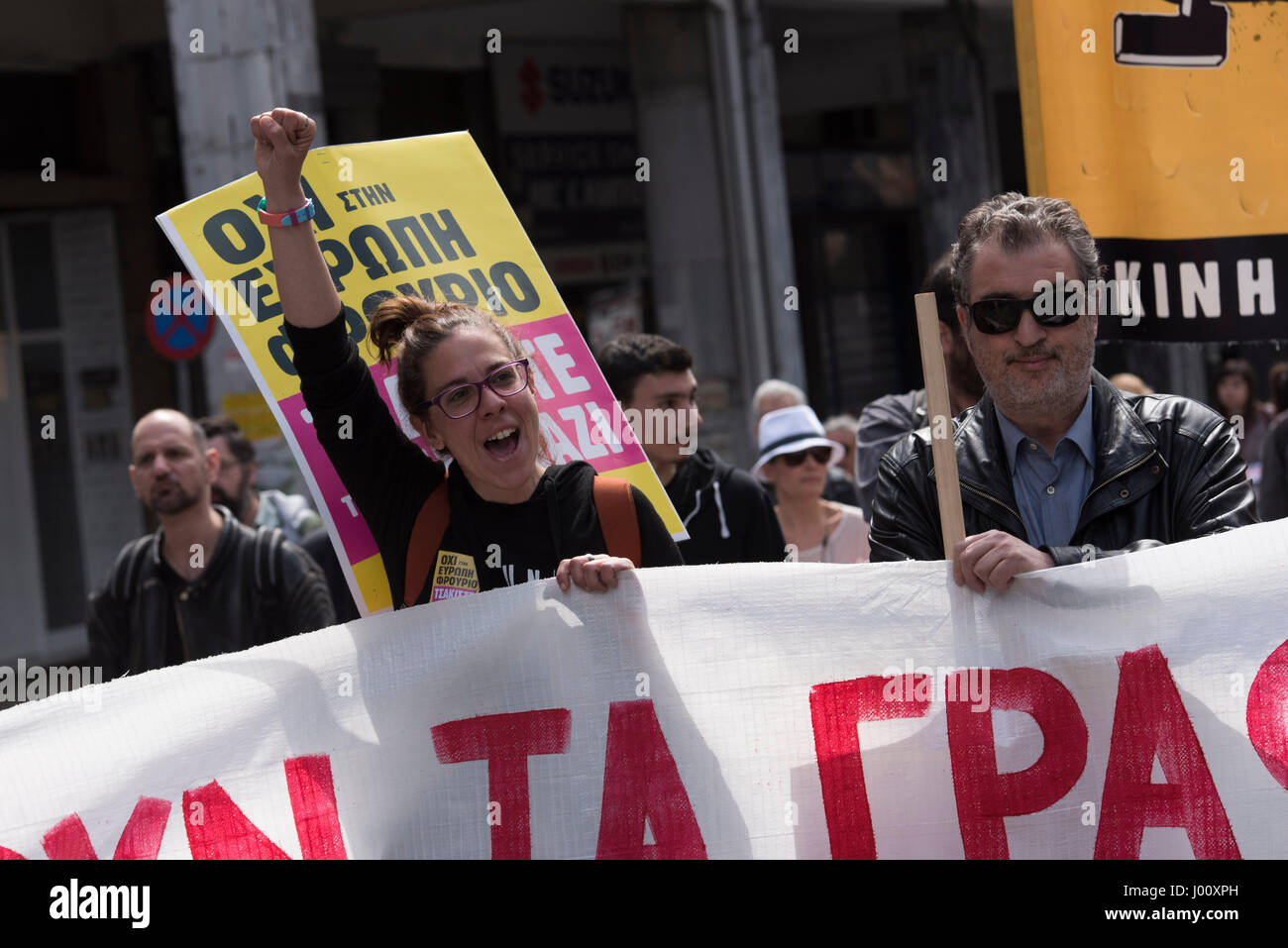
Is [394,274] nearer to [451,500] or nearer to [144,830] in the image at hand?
[451,500]

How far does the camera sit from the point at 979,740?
114 inches

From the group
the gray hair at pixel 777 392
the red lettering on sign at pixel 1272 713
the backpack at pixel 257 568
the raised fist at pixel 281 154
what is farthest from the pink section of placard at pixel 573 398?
the gray hair at pixel 777 392

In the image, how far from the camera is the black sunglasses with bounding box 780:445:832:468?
20.3 feet

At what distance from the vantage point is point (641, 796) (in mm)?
2945

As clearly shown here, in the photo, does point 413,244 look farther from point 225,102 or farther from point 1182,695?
point 225,102

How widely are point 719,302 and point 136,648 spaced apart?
31.7 ft

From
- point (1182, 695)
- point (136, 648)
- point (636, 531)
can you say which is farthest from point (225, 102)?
point (1182, 695)

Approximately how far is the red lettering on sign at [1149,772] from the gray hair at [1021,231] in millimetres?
680

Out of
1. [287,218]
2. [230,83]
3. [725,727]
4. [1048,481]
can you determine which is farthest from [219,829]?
[230,83]

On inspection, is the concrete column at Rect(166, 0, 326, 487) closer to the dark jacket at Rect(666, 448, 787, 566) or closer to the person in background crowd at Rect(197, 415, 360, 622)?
the person in background crowd at Rect(197, 415, 360, 622)

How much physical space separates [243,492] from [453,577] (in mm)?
4285

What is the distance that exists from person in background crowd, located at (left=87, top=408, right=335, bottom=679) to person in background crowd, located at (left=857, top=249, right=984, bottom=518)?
1.65 meters

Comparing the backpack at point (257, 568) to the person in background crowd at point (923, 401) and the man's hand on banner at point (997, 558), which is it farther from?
the man's hand on banner at point (997, 558)

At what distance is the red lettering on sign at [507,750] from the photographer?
2.96 m
